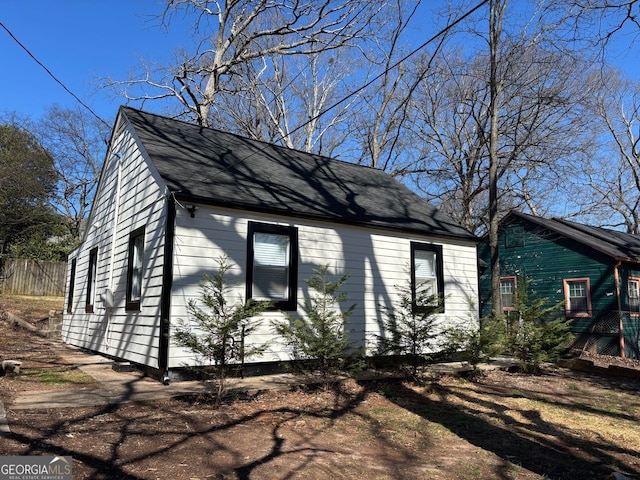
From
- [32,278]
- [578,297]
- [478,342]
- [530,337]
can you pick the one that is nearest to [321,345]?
[478,342]

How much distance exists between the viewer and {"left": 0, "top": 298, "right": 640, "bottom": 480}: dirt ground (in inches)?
148

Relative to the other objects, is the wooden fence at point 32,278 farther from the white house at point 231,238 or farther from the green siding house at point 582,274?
the green siding house at point 582,274

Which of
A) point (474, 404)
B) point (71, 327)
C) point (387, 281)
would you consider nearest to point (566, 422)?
point (474, 404)

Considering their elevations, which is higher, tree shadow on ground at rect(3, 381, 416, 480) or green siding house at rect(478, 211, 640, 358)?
green siding house at rect(478, 211, 640, 358)

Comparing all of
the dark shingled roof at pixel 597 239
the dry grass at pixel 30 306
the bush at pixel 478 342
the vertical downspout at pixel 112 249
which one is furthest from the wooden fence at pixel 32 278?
the dark shingled roof at pixel 597 239

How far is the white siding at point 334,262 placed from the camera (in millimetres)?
7148

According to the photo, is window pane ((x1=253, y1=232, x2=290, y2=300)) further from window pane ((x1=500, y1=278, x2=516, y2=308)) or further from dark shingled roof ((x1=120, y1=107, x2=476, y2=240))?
window pane ((x1=500, y1=278, x2=516, y2=308))

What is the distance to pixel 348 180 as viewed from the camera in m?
11.8

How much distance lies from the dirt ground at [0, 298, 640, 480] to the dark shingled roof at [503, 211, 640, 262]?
8.80 meters

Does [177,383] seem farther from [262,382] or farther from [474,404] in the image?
[474,404]

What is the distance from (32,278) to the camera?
69.1 feet

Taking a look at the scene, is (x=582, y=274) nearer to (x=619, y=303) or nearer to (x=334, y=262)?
(x=619, y=303)

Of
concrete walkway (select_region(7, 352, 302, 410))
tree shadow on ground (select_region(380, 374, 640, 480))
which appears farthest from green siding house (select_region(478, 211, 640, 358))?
concrete walkway (select_region(7, 352, 302, 410))

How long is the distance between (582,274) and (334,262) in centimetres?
1102
